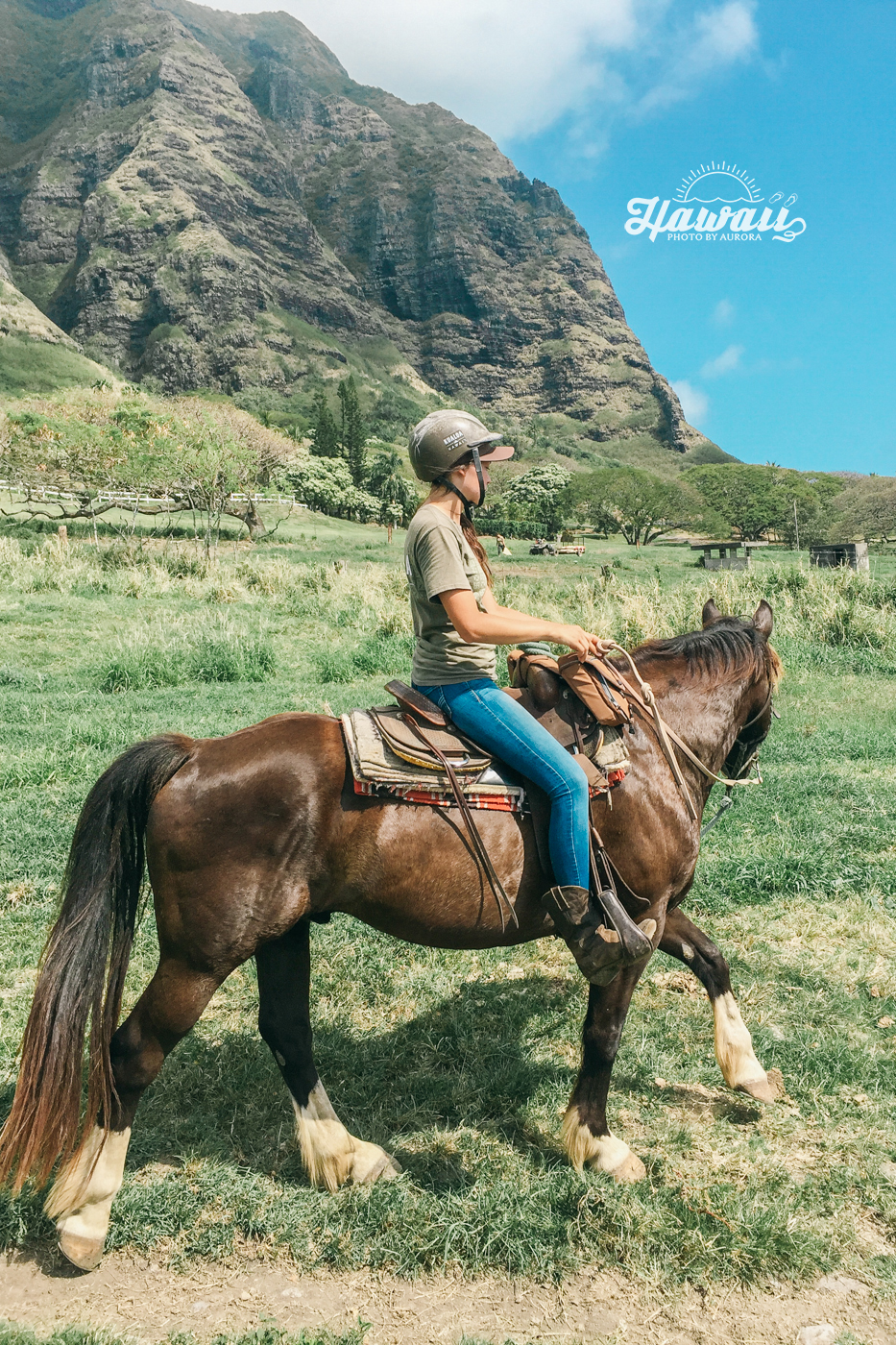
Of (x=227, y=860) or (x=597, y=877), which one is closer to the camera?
(x=227, y=860)

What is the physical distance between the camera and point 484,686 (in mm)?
3234

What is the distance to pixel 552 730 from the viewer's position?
3359mm

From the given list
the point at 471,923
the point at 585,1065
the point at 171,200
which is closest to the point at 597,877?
the point at 471,923

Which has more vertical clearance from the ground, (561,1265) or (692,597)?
(692,597)

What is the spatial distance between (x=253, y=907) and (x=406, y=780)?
2.47 feet

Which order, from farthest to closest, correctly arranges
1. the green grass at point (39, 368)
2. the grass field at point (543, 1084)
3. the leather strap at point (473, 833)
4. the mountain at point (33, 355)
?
the mountain at point (33, 355), the green grass at point (39, 368), the leather strap at point (473, 833), the grass field at point (543, 1084)

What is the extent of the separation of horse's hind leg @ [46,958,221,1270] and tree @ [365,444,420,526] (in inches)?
2657

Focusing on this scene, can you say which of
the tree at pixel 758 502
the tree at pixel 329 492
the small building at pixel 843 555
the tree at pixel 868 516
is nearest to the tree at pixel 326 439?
the tree at pixel 329 492

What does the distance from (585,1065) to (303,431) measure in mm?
107967

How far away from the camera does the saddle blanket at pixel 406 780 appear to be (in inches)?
122

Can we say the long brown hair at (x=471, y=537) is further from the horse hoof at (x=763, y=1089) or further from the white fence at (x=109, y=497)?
the white fence at (x=109, y=497)

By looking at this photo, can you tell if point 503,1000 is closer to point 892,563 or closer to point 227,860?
point 227,860

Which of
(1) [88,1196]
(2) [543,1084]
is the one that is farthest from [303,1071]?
(2) [543,1084]

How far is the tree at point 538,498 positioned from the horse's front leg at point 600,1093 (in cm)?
7329
